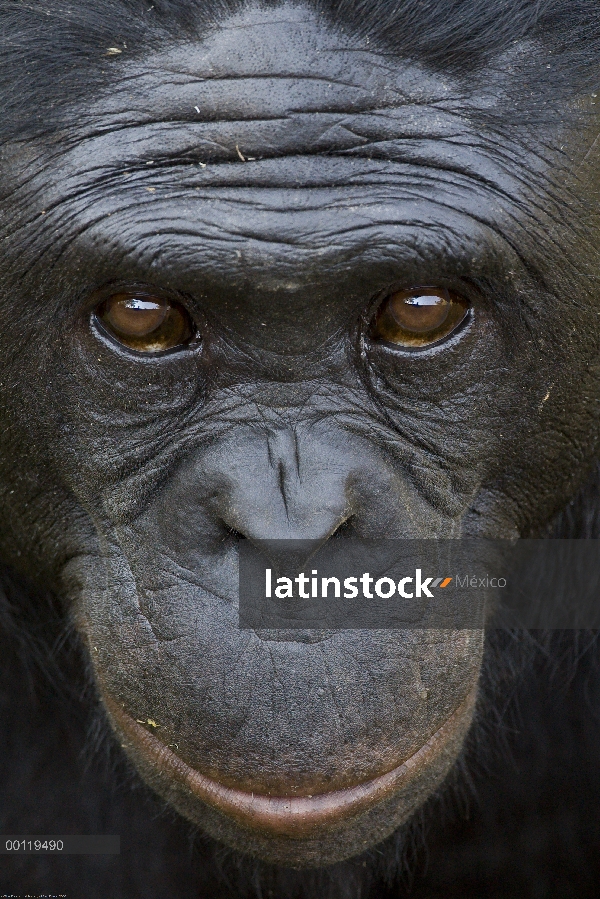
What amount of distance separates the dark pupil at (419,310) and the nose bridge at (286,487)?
1.16 feet

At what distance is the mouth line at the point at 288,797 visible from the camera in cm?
259

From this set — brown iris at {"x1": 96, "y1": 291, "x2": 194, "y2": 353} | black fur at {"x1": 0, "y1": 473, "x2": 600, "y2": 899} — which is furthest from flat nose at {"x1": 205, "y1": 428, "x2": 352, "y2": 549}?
black fur at {"x1": 0, "y1": 473, "x2": 600, "y2": 899}

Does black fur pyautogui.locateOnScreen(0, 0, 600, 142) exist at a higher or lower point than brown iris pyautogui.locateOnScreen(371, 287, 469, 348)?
higher

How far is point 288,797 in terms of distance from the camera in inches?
102

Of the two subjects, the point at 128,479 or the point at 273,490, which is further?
the point at 128,479

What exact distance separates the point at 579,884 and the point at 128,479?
2.27 m

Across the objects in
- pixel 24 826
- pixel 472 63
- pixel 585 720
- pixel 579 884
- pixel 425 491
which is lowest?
pixel 579 884

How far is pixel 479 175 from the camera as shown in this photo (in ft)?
9.11

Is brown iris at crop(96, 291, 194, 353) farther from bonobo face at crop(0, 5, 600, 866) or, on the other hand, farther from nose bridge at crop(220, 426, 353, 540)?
nose bridge at crop(220, 426, 353, 540)

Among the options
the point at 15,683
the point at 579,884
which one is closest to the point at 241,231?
the point at 15,683

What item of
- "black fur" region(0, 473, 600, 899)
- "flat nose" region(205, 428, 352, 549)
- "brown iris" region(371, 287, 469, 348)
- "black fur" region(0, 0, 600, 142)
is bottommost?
"black fur" region(0, 473, 600, 899)

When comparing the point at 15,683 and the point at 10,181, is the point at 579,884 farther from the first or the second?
the point at 10,181

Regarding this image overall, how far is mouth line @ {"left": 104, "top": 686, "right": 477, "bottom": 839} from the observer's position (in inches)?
102

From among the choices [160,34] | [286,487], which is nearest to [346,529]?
[286,487]
